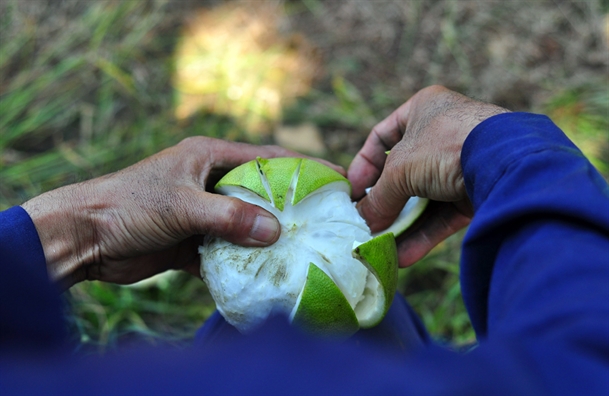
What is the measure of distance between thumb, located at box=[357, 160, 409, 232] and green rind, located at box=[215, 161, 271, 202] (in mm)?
326

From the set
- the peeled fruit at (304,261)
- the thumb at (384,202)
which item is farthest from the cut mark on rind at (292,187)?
the thumb at (384,202)

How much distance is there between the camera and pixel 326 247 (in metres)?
1.21

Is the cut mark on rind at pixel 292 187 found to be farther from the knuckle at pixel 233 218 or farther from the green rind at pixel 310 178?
the knuckle at pixel 233 218

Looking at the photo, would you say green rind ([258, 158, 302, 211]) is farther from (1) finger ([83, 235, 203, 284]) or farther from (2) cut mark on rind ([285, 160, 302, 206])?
(1) finger ([83, 235, 203, 284])

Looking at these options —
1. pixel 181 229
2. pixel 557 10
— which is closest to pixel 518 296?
pixel 181 229

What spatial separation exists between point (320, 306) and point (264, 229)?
0.22m

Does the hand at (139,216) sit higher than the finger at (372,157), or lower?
higher

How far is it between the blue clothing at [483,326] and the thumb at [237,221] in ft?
1.21

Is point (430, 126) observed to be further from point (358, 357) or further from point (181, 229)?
point (358, 357)

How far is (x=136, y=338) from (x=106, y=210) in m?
0.67

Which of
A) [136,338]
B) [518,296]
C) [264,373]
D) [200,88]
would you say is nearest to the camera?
[264,373]

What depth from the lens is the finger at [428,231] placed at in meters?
1.53

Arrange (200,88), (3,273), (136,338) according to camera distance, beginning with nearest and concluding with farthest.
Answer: (3,273) < (136,338) < (200,88)

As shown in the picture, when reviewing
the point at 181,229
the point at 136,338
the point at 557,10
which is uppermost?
the point at 181,229
